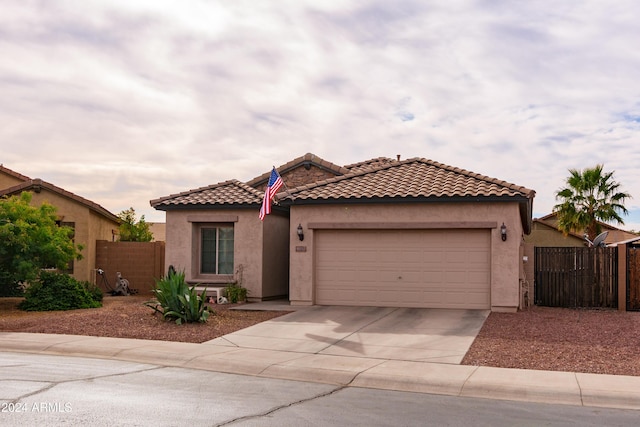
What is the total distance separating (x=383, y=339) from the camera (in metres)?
13.8

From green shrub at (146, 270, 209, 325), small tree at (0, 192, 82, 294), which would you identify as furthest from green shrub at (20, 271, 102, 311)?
green shrub at (146, 270, 209, 325)

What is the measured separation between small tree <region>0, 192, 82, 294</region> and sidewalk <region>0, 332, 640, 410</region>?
16.1 feet

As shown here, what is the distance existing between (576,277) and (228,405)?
1454cm

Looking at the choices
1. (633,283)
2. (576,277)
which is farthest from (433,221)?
(633,283)

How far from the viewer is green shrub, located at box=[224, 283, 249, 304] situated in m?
20.4

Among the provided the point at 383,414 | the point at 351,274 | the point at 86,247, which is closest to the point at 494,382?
the point at 383,414

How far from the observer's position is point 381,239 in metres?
18.8

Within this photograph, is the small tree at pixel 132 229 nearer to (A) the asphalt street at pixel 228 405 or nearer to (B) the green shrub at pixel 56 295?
(B) the green shrub at pixel 56 295

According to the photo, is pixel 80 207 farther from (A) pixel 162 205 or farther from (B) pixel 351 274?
(B) pixel 351 274

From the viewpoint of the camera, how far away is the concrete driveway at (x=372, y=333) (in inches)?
490

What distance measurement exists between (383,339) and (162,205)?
410 inches

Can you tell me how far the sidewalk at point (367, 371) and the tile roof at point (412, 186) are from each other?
7.12 m

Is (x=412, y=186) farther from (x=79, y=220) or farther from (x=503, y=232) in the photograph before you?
(x=79, y=220)

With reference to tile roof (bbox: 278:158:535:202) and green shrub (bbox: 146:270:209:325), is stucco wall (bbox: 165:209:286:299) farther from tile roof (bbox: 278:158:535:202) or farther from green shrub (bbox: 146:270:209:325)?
green shrub (bbox: 146:270:209:325)
